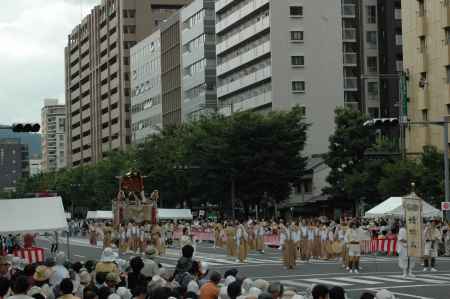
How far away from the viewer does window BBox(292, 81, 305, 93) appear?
90875mm

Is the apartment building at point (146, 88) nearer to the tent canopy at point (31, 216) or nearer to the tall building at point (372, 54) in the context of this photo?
the tall building at point (372, 54)

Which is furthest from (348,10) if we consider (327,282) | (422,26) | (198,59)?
(327,282)

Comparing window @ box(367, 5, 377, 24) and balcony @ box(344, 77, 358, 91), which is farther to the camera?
balcony @ box(344, 77, 358, 91)

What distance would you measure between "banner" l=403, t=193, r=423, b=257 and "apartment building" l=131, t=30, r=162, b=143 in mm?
96439

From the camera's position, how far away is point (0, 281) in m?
13.7

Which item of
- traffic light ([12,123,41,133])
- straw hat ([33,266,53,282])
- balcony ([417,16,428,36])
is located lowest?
straw hat ([33,266,53,282])

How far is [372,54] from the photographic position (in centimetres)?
8938

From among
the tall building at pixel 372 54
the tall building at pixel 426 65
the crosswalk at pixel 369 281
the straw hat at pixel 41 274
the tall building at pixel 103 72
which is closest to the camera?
the straw hat at pixel 41 274

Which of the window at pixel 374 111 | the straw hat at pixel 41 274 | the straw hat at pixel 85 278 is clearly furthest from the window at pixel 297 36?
the straw hat at pixel 41 274

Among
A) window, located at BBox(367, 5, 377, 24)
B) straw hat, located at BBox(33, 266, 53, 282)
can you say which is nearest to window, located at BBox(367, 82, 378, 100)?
window, located at BBox(367, 5, 377, 24)

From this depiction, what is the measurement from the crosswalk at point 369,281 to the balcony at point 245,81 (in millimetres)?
61028

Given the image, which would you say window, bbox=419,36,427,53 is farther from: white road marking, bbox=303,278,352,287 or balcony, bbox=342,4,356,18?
white road marking, bbox=303,278,352,287

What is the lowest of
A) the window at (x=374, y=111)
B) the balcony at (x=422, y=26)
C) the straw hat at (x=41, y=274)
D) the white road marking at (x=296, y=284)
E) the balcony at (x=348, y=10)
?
the white road marking at (x=296, y=284)

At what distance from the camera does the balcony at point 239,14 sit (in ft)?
307
